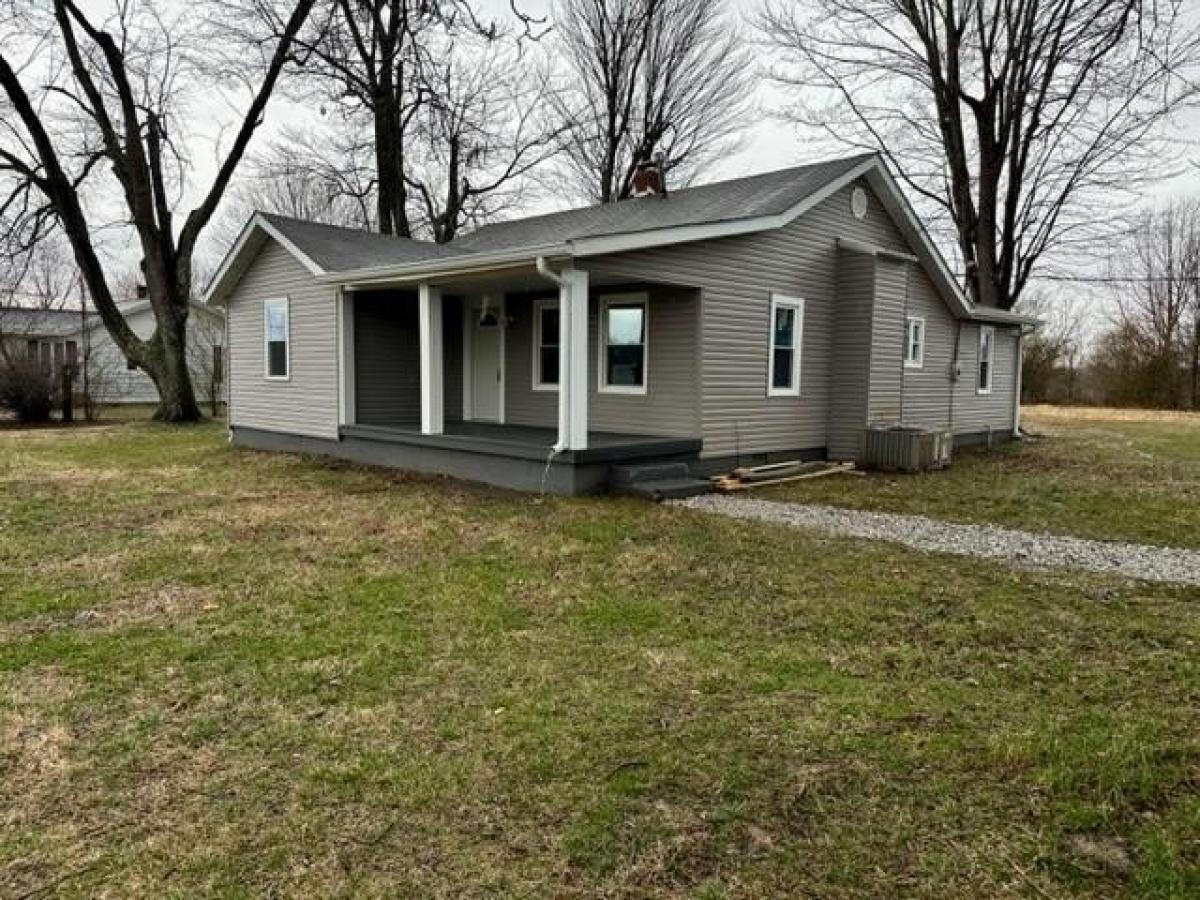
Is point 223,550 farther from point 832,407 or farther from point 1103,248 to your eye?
point 1103,248

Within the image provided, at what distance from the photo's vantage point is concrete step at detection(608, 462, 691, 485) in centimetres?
876

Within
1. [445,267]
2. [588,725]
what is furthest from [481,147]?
[588,725]

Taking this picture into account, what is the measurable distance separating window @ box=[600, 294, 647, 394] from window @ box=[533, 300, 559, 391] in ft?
3.47

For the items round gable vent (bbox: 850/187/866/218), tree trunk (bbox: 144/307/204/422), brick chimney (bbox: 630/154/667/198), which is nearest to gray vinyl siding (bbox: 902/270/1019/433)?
round gable vent (bbox: 850/187/866/218)

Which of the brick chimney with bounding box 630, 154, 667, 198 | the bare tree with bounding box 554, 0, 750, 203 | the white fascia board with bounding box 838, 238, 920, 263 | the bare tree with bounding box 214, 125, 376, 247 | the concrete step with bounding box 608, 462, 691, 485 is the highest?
the bare tree with bounding box 554, 0, 750, 203

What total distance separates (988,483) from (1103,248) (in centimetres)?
1603

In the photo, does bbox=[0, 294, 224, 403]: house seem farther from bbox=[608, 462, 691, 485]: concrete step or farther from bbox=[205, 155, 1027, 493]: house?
bbox=[608, 462, 691, 485]: concrete step

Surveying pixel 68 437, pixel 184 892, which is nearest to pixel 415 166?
pixel 68 437

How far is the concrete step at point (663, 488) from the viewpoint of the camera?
8484mm

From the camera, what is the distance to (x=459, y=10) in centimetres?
1159

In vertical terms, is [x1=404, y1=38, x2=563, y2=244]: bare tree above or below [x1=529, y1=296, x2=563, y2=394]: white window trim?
above

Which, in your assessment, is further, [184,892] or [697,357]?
[697,357]

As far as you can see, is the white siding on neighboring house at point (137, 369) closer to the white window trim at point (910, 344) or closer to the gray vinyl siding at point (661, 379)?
the gray vinyl siding at point (661, 379)

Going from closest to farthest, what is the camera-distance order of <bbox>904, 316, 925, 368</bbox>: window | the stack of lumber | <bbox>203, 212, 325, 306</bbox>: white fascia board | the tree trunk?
the stack of lumber < <bbox>203, 212, 325, 306</bbox>: white fascia board < <bbox>904, 316, 925, 368</bbox>: window < the tree trunk
